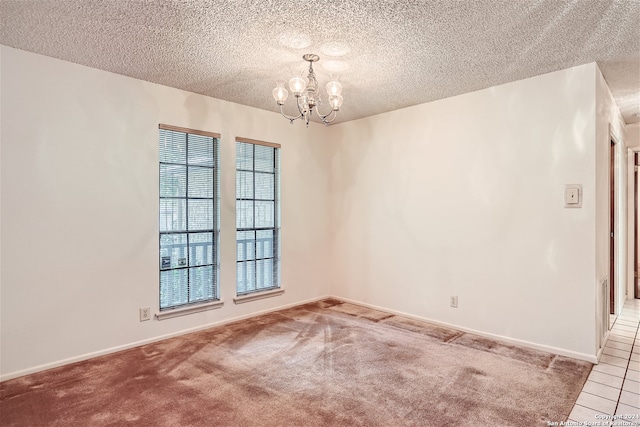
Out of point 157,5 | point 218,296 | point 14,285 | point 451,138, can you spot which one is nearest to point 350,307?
point 218,296

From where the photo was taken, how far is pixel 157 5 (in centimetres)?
221

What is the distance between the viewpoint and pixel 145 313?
3.51 metres

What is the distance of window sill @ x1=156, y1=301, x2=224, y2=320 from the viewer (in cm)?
361

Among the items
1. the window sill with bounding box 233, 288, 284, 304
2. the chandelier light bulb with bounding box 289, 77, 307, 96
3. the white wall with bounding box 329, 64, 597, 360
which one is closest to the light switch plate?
the white wall with bounding box 329, 64, 597, 360

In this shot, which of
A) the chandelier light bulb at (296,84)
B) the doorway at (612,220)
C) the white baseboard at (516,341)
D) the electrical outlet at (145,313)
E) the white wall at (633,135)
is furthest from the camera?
the white wall at (633,135)

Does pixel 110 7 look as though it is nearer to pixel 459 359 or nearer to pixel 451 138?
Result: pixel 451 138

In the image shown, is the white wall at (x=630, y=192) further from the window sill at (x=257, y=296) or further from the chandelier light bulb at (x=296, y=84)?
the chandelier light bulb at (x=296, y=84)

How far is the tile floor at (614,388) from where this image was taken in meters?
2.27

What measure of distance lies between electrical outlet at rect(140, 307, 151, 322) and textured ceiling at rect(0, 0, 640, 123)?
2152 millimetres

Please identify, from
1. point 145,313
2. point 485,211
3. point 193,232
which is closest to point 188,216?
point 193,232

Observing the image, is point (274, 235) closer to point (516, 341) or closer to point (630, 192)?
point (516, 341)

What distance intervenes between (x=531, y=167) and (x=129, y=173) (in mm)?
3679

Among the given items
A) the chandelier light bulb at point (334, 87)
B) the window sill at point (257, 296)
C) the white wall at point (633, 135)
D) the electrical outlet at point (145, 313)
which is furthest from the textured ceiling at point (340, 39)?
the window sill at point (257, 296)

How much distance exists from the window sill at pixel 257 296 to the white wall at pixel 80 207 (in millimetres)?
206
